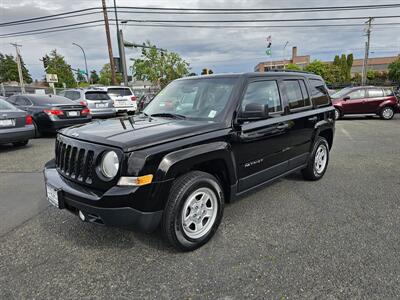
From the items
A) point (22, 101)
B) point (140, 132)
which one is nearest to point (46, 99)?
point (22, 101)

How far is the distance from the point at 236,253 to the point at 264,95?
1979mm

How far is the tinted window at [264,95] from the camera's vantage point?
325 cm

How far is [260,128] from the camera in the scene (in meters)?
3.25

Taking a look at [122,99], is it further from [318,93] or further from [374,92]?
[374,92]

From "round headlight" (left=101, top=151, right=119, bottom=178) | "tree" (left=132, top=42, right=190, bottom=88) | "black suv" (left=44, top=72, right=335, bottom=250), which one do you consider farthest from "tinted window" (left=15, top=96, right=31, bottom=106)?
"tree" (left=132, top=42, right=190, bottom=88)

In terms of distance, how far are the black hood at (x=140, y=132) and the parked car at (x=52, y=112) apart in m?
6.32

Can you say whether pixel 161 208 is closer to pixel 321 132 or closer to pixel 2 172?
pixel 321 132

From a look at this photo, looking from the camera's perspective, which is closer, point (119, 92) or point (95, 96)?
point (95, 96)

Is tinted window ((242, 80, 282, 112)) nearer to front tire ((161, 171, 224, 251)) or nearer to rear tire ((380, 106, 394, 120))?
front tire ((161, 171, 224, 251))

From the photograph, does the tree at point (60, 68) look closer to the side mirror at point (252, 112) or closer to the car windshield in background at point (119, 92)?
the car windshield in background at point (119, 92)

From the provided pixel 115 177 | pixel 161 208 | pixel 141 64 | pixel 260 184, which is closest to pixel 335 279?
pixel 260 184

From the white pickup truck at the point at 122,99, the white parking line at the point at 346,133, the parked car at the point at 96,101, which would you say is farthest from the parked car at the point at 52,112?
the white parking line at the point at 346,133

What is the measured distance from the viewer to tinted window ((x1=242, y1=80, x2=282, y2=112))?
3.25 m

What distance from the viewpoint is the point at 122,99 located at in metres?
13.7
